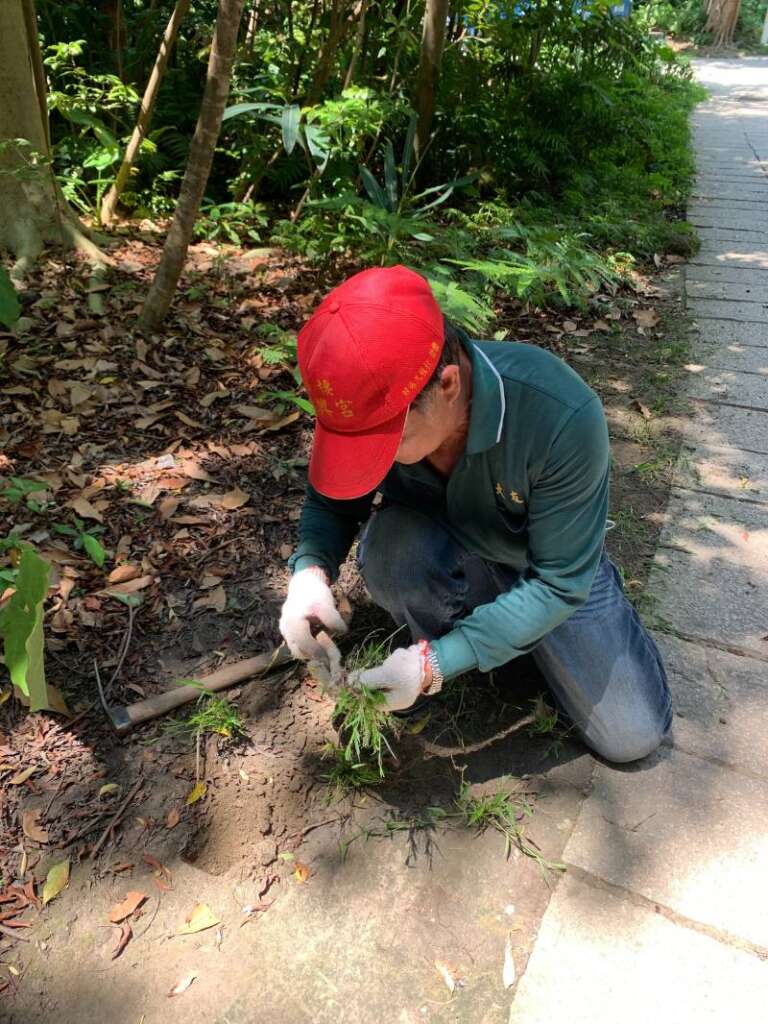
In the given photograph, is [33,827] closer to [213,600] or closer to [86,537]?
[213,600]

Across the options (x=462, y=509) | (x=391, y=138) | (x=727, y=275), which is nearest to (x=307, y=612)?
(x=462, y=509)

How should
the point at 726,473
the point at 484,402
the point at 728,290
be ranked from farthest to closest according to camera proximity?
1. the point at 728,290
2. the point at 726,473
3. the point at 484,402

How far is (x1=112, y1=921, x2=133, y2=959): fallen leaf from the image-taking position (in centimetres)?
174

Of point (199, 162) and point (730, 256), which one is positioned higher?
point (199, 162)

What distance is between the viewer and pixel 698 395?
3.80 meters

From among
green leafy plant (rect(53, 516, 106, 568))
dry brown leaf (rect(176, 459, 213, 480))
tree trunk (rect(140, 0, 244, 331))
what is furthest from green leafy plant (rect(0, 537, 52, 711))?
tree trunk (rect(140, 0, 244, 331))

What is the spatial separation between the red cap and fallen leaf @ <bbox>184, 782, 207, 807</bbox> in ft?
3.32

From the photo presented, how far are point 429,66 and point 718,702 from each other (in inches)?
181

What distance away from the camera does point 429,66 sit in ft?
17.0

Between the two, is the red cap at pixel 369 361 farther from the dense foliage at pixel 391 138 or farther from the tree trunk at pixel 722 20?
the tree trunk at pixel 722 20

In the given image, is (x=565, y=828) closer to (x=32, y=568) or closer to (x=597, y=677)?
(x=597, y=677)

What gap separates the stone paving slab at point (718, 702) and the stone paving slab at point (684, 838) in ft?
0.20

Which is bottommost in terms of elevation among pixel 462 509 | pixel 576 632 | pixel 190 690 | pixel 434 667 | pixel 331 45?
pixel 190 690

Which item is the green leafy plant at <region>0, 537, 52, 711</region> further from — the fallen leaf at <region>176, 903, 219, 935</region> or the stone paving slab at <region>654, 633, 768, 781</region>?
the stone paving slab at <region>654, 633, 768, 781</region>
